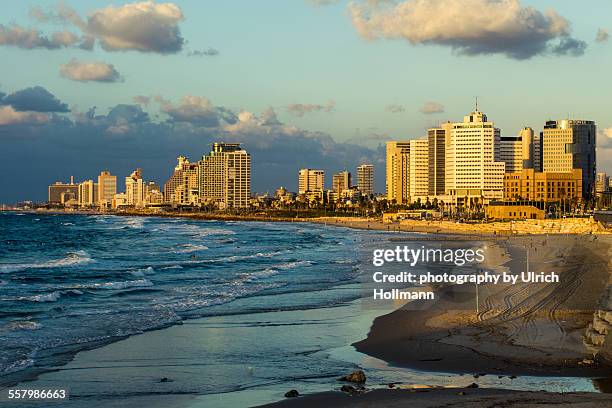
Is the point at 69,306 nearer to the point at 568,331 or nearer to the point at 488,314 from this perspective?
the point at 488,314

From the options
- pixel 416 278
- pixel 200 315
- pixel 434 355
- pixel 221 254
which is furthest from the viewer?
pixel 221 254

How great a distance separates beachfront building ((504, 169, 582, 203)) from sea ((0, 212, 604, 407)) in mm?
125868

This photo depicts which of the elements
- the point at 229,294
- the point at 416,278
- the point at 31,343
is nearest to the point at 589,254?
the point at 416,278

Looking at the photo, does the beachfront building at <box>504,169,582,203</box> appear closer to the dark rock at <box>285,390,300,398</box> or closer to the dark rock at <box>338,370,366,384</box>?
the dark rock at <box>338,370,366,384</box>

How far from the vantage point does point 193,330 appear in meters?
25.4

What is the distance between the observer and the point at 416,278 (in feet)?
141

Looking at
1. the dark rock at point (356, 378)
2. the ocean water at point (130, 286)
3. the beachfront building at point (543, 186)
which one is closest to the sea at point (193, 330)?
the ocean water at point (130, 286)

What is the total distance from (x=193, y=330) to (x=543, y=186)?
153 m

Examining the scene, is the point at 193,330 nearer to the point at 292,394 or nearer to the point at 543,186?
the point at 292,394

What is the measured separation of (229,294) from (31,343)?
1343 centimetres

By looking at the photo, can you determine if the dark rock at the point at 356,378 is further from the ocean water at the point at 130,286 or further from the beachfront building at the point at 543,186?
the beachfront building at the point at 543,186

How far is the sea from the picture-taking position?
17812mm

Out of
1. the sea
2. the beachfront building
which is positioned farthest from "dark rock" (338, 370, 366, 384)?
the beachfront building

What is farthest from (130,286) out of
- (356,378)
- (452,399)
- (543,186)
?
(543,186)
